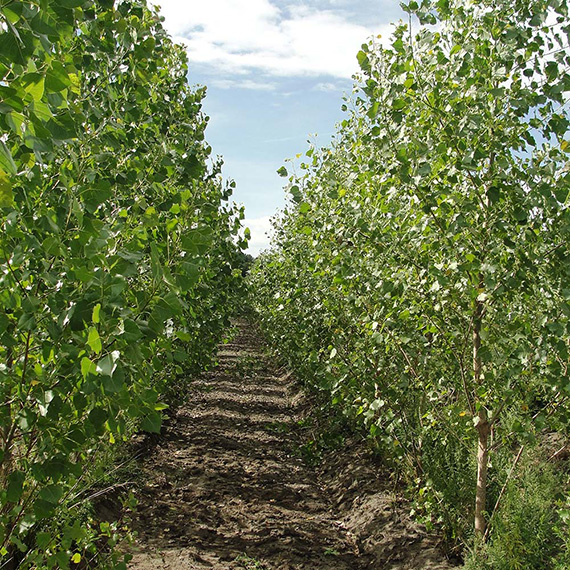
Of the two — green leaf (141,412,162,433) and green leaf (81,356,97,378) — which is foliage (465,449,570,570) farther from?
green leaf (81,356,97,378)

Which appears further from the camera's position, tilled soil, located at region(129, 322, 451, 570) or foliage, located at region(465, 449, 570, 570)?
tilled soil, located at region(129, 322, 451, 570)

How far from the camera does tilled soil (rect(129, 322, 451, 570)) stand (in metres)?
4.13

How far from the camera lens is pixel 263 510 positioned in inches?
204

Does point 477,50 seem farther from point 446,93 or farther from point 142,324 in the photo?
point 142,324

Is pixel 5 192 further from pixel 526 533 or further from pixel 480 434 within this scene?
pixel 526 533

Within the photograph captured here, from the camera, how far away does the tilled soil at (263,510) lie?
→ 13.6 feet

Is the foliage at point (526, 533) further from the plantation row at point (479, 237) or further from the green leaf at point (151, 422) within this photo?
the green leaf at point (151, 422)

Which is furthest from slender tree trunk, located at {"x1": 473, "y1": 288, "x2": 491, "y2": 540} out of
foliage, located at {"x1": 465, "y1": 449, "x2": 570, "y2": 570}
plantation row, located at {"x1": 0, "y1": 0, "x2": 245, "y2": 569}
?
plantation row, located at {"x1": 0, "y1": 0, "x2": 245, "y2": 569}

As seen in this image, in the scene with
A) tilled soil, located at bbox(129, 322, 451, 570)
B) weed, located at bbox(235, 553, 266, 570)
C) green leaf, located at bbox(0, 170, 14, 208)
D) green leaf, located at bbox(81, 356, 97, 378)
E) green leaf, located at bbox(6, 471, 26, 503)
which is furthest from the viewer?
tilled soil, located at bbox(129, 322, 451, 570)

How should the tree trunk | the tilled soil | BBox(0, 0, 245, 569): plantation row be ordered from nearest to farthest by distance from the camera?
BBox(0, 0, 245, 569): plantation row, the tree trunk, the tilled soil

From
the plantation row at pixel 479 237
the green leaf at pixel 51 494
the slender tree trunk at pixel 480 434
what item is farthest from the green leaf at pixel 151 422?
the slender tree trunk at pixel 480 434

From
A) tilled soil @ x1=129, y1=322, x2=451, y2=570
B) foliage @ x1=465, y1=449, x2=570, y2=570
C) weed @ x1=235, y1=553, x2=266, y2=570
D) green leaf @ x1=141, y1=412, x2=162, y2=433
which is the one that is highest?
green leaf @ x1=141, y1=412, x2=162, y2=433

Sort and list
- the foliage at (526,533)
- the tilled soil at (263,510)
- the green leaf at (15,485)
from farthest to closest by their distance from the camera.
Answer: the tilled soil at (263,510) < the foliage at (526,533) < the green leaf at (15,485)

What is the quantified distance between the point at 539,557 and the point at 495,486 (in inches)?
26.7
